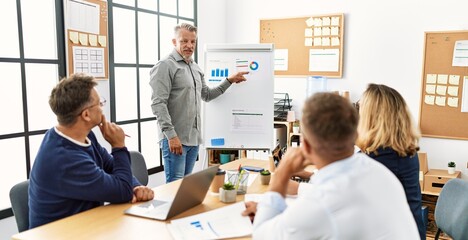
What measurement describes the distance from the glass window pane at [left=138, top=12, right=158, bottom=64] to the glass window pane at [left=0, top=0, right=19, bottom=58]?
1.31 m

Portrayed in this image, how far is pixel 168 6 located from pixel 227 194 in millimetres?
3029

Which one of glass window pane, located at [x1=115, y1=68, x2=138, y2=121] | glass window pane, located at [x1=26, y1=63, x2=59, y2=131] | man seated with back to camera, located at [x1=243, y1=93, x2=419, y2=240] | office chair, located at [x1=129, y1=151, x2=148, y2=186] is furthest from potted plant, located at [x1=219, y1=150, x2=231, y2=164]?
man seated with back to camera, located at [x1=243, y1=93, x2=419, y2=240]

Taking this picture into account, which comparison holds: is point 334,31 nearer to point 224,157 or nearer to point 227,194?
point 224,157

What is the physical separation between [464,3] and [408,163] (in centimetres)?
258

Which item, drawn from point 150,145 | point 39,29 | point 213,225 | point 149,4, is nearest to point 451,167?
point 150,145

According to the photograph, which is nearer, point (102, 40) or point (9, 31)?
point (9, 31)

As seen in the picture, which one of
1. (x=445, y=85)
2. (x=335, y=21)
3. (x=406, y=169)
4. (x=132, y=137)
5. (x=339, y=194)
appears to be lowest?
(x=132, y=137)

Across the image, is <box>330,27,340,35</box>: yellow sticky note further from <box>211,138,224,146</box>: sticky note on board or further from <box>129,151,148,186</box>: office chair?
<box>129,151,148,186</box>: office chair

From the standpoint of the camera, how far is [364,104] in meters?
2.05

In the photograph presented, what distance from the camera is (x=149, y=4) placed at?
13.8 ft

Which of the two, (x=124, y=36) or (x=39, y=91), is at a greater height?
(x=124, y=36)

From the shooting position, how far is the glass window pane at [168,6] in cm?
436

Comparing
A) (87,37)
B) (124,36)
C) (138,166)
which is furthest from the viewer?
(124,36)

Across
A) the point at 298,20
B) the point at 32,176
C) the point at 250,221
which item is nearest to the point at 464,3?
the point at 298,20
